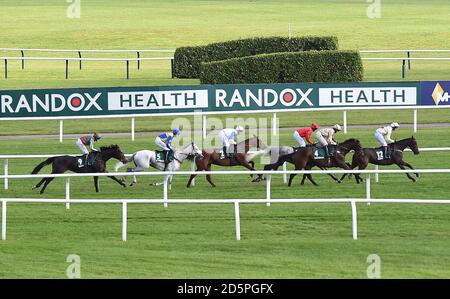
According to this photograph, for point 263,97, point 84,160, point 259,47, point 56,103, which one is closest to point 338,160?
point 84,160

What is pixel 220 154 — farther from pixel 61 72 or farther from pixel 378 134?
pixel 61 72

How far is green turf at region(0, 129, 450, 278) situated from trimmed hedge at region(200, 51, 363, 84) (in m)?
8.55

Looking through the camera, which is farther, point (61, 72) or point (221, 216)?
point (61, 72)

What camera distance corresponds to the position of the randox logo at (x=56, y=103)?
75.5 ft

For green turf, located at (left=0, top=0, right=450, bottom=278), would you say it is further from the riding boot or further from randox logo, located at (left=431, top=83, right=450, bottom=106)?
randox logo, located at (left=431, top=83, right=450, bottom=106)

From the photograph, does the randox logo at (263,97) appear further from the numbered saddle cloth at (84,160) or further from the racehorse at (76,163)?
the numbered saddle cloth at (84,160)

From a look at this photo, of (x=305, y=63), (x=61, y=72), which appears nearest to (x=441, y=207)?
(x=305, y=63)

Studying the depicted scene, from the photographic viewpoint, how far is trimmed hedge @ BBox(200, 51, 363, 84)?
26344mm

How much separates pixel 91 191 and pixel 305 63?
392 inches

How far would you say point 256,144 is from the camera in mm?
18250

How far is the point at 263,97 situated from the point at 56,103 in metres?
3.98
